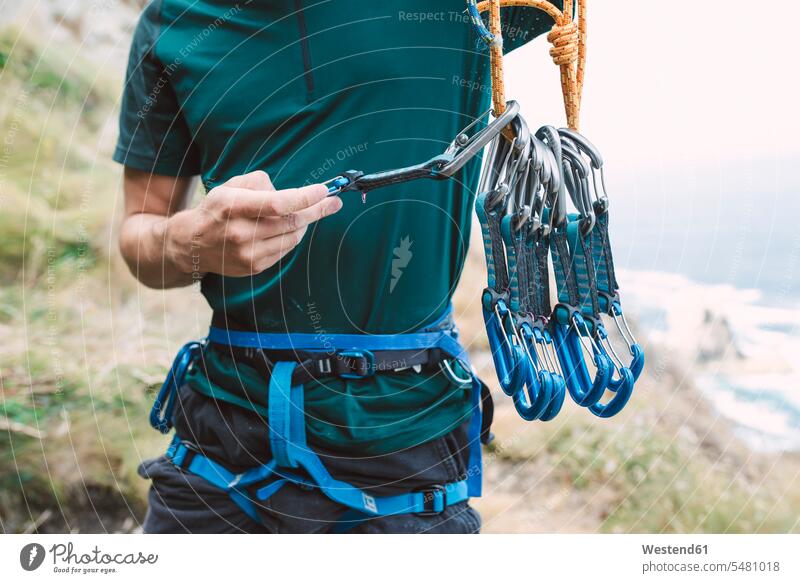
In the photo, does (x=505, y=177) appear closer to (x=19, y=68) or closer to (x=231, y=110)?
(x=231, y=110)

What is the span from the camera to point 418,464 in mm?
613

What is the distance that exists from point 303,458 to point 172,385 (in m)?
0.17

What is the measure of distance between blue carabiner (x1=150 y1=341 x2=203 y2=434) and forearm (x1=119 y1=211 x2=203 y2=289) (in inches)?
2.4

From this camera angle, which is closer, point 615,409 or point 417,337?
point 615,409

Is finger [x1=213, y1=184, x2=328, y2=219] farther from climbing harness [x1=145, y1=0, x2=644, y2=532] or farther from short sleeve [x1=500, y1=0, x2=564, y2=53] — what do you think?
short sleeve [x1=500, y1=0, x2=564, y2=53]

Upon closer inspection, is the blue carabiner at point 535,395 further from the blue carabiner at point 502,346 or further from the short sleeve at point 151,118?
the short sleeve at point 151,118

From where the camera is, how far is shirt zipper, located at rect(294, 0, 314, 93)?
59 cm

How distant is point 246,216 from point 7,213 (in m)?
0.93

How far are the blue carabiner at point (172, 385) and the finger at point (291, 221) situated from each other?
204mm
